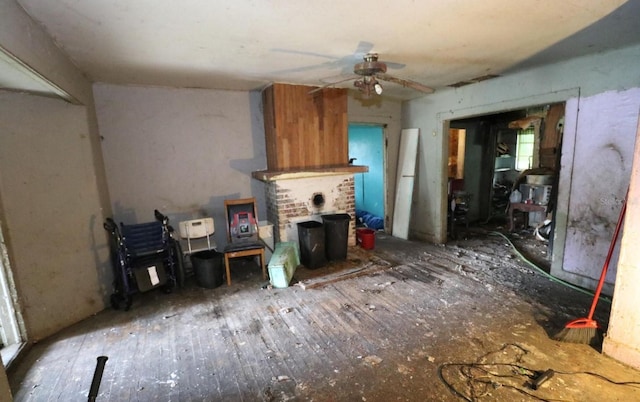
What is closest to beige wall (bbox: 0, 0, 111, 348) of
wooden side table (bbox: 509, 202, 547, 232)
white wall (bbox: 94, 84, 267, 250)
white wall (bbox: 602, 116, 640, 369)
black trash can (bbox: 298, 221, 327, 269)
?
white wall (bbox: 94, 84, 267, 250)

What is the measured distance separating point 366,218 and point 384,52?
3.84m

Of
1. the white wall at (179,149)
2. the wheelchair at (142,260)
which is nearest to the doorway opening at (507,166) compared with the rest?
the white wall at (179,149)

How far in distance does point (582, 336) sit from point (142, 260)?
4.09 meters

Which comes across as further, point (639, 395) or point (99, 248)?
point (99, 248)

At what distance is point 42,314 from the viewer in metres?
2.56

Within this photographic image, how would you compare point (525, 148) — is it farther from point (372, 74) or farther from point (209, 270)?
point (209, 270)

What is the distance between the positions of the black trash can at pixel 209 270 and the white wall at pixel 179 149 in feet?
2.58

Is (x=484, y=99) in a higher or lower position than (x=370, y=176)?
higher

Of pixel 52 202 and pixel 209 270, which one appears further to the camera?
pixel 209 270

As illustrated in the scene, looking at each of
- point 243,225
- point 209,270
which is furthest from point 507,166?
point 209,270

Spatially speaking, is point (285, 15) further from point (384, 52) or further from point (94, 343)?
point (94, 343)

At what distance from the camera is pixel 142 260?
325 cm

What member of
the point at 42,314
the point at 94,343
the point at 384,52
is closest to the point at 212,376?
the point at 94,343

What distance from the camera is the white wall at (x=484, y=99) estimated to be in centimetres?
283
